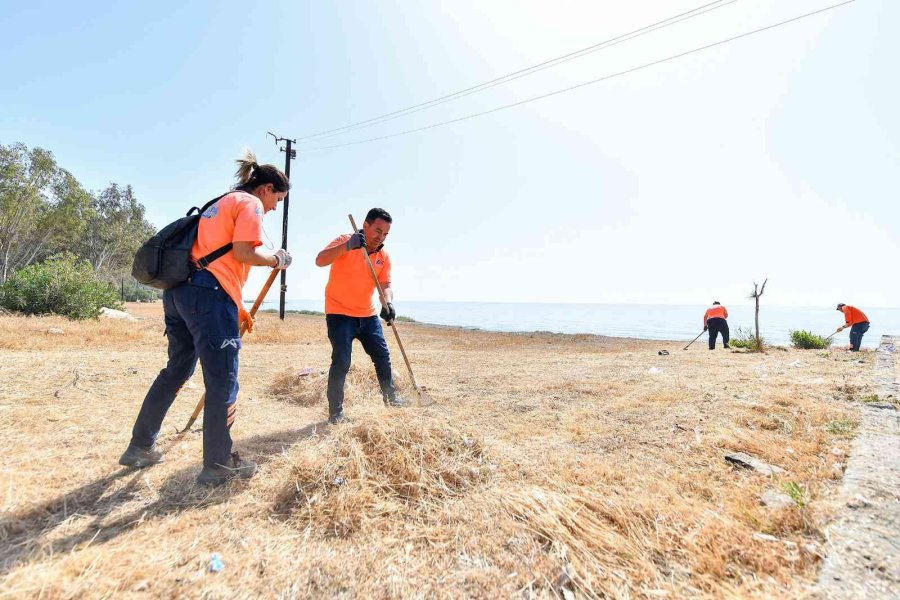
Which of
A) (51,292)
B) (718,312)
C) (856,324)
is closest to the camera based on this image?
(51,292)

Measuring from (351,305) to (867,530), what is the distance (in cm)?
378

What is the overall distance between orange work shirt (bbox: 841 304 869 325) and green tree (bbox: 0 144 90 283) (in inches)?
1648

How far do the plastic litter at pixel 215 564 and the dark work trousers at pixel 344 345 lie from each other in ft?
7.46

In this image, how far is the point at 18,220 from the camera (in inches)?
1041

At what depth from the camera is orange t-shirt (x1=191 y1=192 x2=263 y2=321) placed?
2533 millimetres

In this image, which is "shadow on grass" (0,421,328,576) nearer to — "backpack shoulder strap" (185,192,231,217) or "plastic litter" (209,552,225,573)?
"plastic litter" (209,552,225,573)

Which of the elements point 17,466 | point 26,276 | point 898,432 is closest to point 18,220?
point 26,276

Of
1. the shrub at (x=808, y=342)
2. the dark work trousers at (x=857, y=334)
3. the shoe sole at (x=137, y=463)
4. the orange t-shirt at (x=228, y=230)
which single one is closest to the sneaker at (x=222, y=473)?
the shoe sole at (x=137, y=463)

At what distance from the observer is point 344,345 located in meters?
4.05

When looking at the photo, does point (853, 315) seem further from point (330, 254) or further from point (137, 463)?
point (137, 463)

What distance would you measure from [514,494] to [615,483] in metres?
0.75

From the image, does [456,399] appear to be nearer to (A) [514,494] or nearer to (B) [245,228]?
(A) [514,494]

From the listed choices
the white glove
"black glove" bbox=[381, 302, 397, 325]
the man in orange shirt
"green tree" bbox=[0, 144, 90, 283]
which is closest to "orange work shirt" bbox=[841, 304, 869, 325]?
the man in orange shirt

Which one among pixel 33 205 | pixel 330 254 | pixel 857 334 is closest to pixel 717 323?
pixel 857 334
